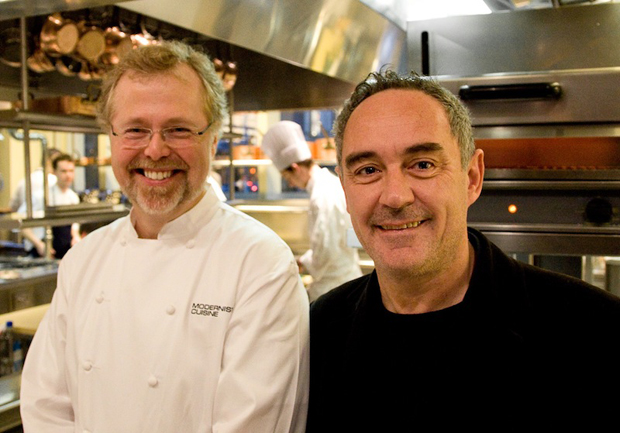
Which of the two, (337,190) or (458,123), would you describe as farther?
(337,190)

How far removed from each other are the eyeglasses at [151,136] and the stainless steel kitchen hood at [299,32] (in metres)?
0.83

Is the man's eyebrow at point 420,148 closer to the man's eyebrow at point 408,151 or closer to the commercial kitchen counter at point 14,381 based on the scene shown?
the man's eyebrow at point 408,151

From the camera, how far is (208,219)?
1.45 meters

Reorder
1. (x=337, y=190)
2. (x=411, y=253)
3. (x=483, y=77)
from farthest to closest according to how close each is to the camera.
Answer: (x=337, y=190) → (x=483, y=77) → (x=411, y=253)

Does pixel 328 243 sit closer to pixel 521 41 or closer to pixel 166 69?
pixel 521 41

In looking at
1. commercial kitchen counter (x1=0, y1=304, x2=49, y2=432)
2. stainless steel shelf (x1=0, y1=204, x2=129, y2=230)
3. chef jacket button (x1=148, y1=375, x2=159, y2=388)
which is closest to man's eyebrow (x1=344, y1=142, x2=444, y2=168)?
chef jacket button (x1=148, y1=375, x2=159, y2=388)

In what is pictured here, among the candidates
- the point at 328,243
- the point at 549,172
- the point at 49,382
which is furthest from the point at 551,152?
the point at 328,243

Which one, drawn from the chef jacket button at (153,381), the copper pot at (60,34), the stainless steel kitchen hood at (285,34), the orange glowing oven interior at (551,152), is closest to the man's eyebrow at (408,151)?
the chef jacket button at (153,381)

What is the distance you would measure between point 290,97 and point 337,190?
0.88 meters

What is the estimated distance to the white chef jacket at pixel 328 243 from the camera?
3.63m

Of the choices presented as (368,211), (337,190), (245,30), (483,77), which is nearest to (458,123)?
(368,211)

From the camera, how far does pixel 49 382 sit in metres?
1.42

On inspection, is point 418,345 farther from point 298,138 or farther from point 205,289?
point 298,138

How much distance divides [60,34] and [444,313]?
89.9 inches
